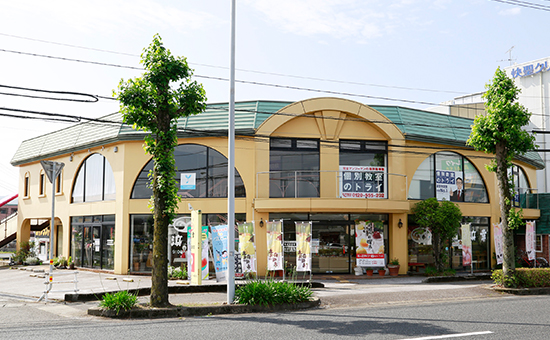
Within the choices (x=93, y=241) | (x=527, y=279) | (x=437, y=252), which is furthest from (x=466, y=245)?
(x=93, y=241)

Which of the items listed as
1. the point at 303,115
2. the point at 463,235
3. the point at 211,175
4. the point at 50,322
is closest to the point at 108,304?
the point at 50,322

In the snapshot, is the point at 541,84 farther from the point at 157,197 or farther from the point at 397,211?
the point at 157,197

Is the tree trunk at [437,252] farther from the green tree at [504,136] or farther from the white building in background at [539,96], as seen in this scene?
the white building in background at [539,96]

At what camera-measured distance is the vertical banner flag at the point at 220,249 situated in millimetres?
14625

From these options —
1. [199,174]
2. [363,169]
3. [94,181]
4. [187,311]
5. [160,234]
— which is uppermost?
[363,169]

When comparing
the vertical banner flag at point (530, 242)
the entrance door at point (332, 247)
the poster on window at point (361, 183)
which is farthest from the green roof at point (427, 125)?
the entrance door at point (332, 247)

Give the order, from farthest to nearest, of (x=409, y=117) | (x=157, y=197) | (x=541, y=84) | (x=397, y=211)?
1. (x=541, y=84)
2. (x=409, y=117)
3. (x=397, y=211)
4. (x=157, y=197)

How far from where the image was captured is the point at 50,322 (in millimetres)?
9609

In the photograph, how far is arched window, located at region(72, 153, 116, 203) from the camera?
20281mm

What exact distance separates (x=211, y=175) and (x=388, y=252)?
8.18m

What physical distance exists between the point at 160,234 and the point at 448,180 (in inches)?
573

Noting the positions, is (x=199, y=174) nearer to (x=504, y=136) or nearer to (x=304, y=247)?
(x=304, y=247)

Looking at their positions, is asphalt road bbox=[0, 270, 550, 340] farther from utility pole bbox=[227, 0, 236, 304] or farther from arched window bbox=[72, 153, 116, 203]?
arched window bbox=[72, 153, 116, 203]

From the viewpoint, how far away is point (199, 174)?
19.2m
